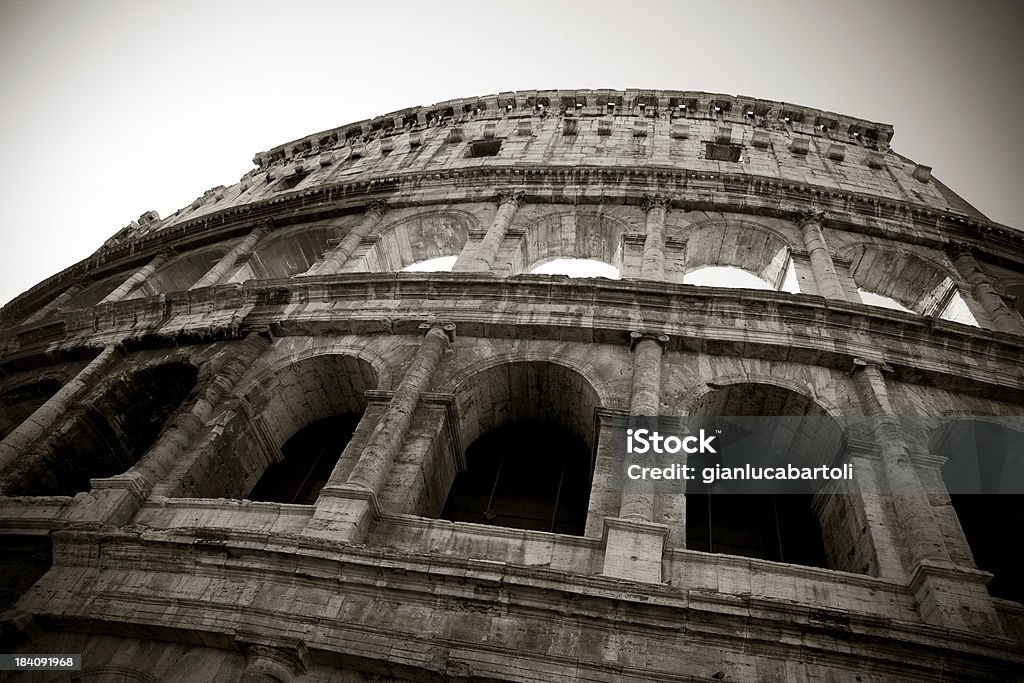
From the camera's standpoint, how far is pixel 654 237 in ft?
41.4

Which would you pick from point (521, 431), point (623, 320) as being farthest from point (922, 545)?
point (521, 431)

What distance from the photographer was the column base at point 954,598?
613 cm

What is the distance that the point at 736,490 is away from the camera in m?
9.29

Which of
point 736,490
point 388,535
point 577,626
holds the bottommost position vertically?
point 577,626

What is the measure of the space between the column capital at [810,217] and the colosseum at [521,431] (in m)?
0.06

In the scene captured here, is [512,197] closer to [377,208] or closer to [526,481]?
[377,208]

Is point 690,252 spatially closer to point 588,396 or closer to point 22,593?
point 588,396

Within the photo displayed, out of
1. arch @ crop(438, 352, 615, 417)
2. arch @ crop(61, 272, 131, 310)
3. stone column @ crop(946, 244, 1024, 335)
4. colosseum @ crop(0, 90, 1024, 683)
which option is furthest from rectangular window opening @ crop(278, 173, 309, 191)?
stone column @ crop(946, 244, 1024, 335)

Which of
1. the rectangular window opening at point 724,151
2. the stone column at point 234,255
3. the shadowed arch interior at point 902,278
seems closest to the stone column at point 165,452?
the stone column at point 234,255

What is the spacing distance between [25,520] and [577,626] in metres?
6.58

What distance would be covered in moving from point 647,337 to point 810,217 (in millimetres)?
6230

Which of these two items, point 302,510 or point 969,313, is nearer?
point 302,510

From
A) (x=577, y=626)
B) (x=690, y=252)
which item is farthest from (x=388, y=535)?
(x=690, y=252)

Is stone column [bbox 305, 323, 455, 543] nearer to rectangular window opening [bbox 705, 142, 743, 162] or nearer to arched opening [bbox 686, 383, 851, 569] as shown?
arched opening [bbox 686, 383, 851, 569]
